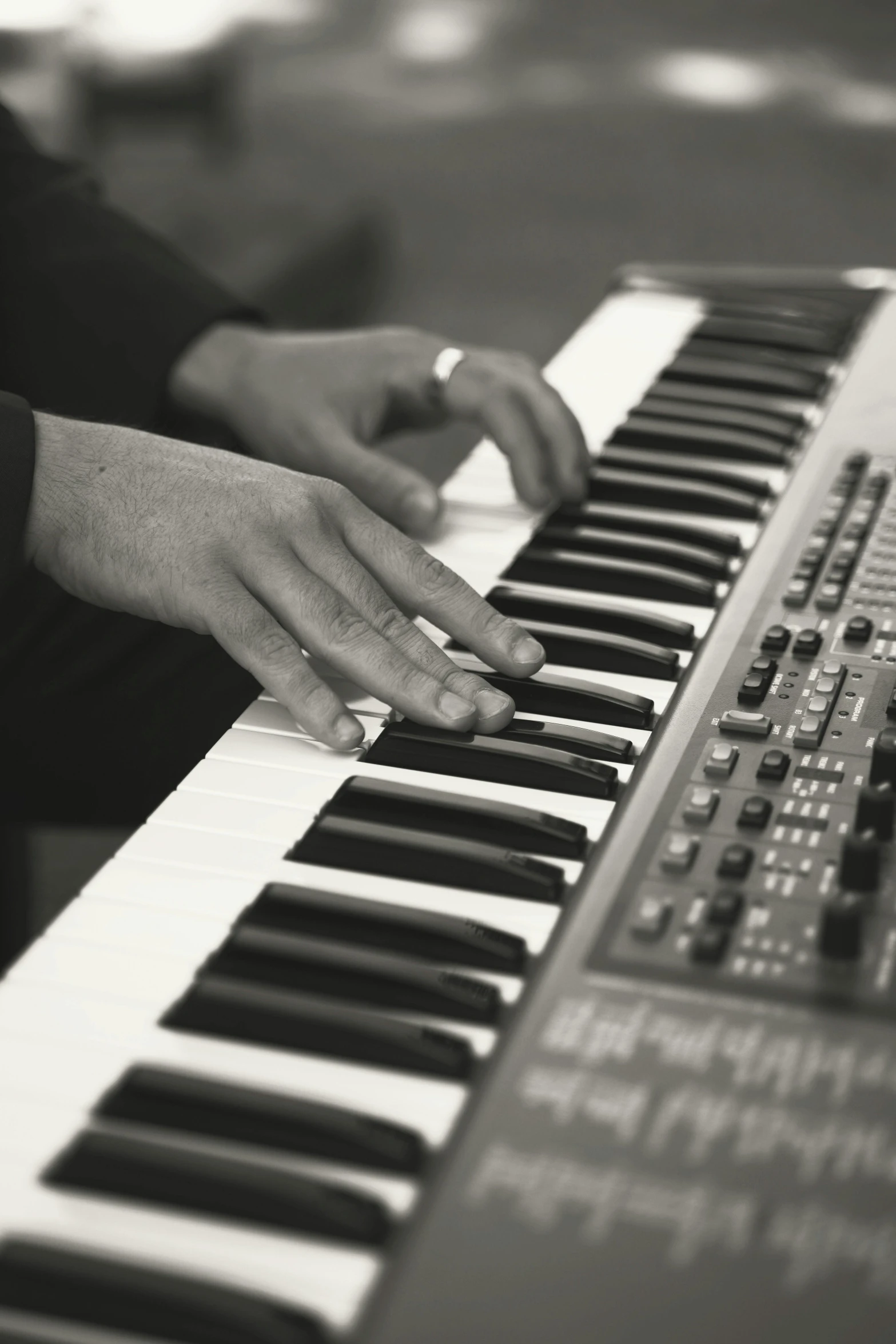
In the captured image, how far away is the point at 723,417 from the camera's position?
1725 mm

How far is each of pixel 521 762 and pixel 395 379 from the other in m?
0.68

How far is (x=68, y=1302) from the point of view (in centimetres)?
68

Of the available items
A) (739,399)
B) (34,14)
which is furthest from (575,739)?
(34,14)

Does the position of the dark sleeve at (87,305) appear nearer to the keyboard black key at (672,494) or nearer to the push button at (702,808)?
the keyboard black key at (672,494)

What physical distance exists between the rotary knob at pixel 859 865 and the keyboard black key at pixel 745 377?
100 centimetres

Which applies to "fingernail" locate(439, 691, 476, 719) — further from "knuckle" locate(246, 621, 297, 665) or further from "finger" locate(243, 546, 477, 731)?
"knuckle" locate(246, 621, 297, 665)

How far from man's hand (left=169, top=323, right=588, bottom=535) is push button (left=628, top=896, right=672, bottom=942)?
0.65 metres

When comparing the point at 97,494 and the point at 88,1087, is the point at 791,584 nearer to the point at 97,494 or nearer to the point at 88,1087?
the point at 97,494

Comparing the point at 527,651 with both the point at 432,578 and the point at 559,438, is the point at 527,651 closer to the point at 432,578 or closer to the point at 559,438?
the point at 432,578

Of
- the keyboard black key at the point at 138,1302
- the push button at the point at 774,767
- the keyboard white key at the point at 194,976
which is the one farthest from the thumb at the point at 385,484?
the keyboard black key at the point at 138,1302

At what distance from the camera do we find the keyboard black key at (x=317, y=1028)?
0.81 m

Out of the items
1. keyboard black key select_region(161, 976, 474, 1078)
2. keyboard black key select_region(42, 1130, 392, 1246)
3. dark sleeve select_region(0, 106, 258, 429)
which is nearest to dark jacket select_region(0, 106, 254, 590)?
dark sleeve select_region(0, 106, 258, 429)

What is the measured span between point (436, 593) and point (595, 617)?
0.18 m

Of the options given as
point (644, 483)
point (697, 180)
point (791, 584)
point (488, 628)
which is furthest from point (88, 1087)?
point (697, 180)
